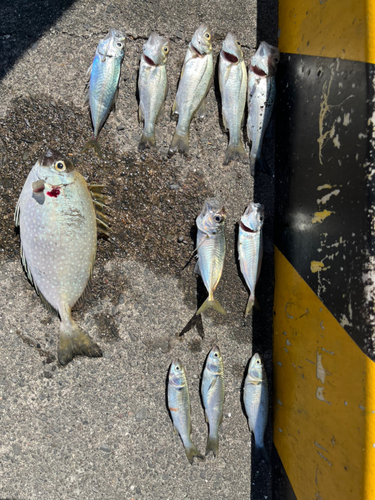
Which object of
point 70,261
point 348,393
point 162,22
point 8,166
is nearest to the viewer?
point 348,393

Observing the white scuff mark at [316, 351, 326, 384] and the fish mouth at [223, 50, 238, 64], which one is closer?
the white scuff mark at [316, 351, 326, 384]

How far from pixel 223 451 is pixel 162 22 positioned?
3.49m

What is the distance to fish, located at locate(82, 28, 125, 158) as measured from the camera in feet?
7.46

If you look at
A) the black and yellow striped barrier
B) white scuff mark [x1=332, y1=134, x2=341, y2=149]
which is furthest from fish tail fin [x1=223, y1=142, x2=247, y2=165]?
white scuff mark [x1=332, y1=134, x2=341, y2=149]

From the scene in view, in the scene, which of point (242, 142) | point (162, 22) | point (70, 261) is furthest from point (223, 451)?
point (162, 22)

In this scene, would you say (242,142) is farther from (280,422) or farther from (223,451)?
(223,451)

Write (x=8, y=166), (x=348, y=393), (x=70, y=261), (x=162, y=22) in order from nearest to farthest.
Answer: (x=348, y=393) < (x=70, y=261) < (x=8, y=166) < (x=162, y=22)

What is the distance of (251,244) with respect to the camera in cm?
241

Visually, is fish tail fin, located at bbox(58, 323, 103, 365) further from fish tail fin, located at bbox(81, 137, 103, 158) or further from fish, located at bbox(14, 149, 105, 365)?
fish tail fin, located at bbox(81, 137, 103, 158)

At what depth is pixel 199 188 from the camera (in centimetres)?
249

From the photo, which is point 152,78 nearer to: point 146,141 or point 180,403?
point 146,141

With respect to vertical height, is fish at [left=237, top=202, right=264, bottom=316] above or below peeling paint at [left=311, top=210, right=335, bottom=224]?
below

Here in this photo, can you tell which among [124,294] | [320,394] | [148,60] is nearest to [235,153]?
[148,60]

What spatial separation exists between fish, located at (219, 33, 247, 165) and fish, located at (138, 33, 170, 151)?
0.45m
